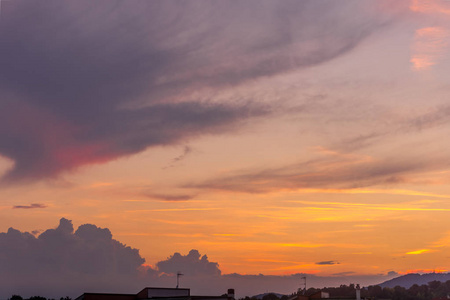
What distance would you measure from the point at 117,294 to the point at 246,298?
9524cm

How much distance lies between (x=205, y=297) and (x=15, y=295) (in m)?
136

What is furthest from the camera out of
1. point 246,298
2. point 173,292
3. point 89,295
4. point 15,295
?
point 15,295

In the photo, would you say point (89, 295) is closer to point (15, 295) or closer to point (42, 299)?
point (42, 299)

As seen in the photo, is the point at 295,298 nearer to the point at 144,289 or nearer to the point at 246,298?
the point at 144,289

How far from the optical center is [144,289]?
305 ft

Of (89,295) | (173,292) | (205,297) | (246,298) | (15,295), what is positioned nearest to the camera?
(205,297)

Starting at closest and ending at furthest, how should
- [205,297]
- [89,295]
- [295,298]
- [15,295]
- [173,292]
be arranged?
1. [205,297]
2. [89,295]
3. [173,292]
4. [295,298]
5. [15,295]

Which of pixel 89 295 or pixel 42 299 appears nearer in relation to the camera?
pixel 89 295

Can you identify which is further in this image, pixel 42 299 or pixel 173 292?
pixel 42 299

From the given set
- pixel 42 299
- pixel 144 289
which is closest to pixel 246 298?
pixel 42 299

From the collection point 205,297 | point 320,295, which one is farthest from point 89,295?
point 320,295

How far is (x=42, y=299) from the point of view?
183 metres

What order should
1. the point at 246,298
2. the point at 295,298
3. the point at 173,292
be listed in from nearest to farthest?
the point at 173,292 → the point at 295,298 → the point at 246,298

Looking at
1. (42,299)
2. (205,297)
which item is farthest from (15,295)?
(205,297)
